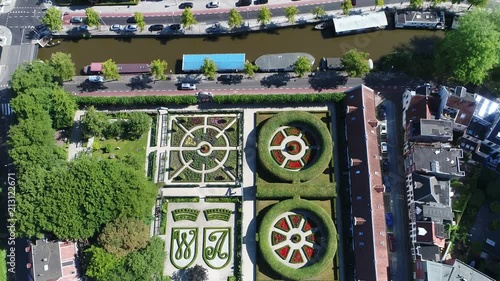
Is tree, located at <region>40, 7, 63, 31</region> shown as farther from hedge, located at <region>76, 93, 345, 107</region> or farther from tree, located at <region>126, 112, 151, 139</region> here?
tree, located at <region>126, 112, 151, 139</region>

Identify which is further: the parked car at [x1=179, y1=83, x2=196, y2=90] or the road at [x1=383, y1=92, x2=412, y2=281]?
the parked car at [x1=179, y1=83, x2=196, y2=90]

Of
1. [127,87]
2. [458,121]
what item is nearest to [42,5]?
[127,87]

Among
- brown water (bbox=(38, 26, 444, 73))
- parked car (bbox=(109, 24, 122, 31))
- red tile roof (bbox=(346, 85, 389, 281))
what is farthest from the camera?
parked car (bbox=(109, 24, 122, 31))

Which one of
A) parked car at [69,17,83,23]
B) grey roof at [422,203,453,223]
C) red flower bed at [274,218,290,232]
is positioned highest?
parked car at [69,17,83,23]

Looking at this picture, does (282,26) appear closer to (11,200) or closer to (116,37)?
(116,37)

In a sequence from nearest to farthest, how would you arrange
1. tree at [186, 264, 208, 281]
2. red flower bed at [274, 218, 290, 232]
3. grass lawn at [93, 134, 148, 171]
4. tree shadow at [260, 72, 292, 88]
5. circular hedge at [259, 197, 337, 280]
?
circular hedge at [259, 197, 337, 280], tree at [186, 264, 208, 281], red flower bed at [274, 218, 290, 232], grass lawn at [93, 134, 148, 171], tree shadow at [260, 72, 292, 88]

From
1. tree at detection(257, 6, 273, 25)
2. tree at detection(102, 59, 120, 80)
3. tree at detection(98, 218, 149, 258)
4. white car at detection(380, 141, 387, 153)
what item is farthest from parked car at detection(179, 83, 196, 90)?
white car at detection(380, 141, 387, 153)
